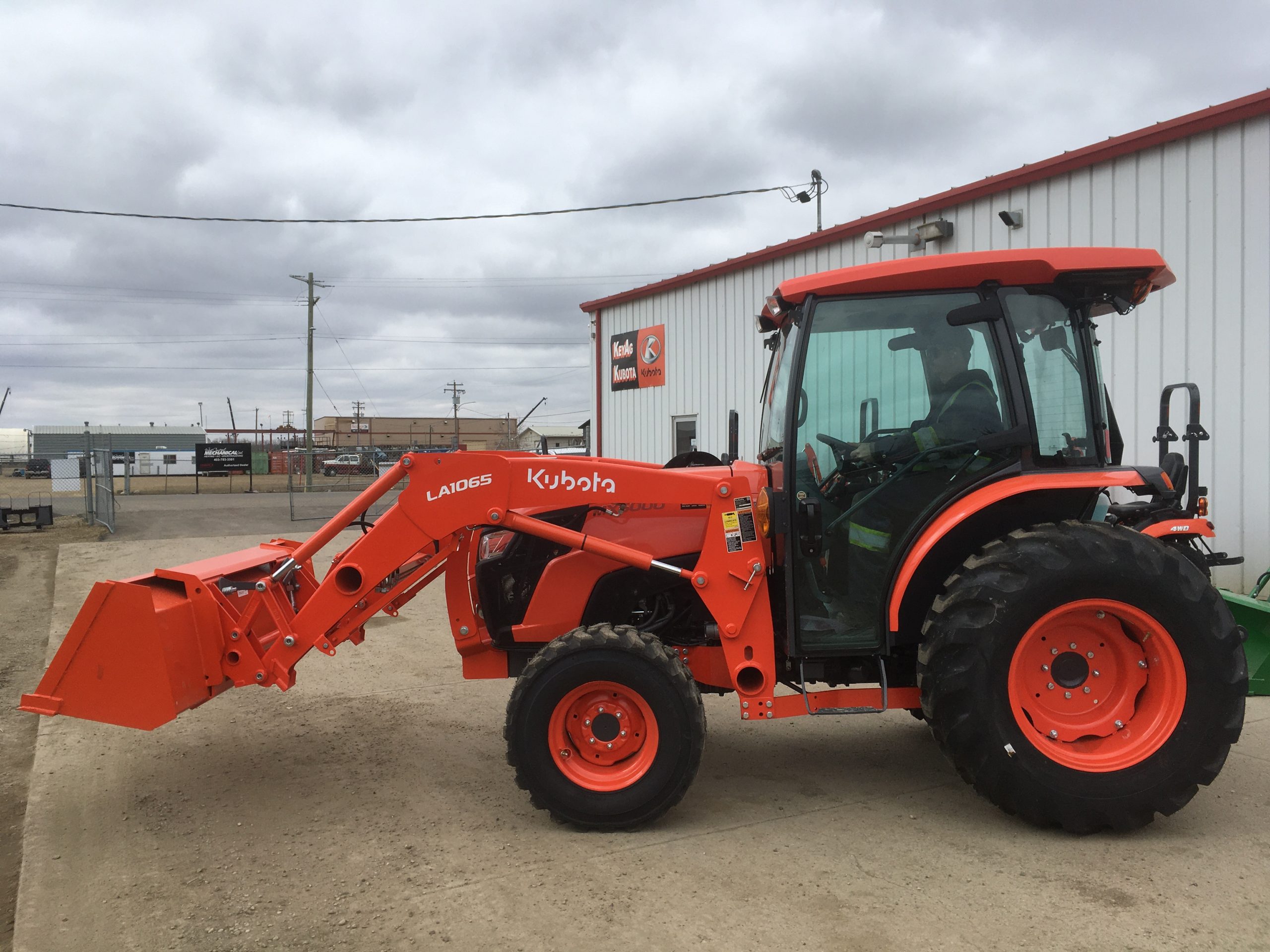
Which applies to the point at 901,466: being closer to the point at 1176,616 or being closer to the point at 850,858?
the point at 1176,616

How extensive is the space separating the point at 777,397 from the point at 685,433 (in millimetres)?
9594

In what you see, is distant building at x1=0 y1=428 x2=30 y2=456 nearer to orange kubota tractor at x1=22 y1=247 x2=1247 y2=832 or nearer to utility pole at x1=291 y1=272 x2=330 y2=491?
utility pole at x1=291 y1=272 x2=330 y2=491

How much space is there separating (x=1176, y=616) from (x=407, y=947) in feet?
10.3

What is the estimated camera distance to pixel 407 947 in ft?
9.58

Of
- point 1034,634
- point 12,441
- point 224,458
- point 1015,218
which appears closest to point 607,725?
point 1034,634

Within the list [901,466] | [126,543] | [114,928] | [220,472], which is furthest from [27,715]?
[220,472]

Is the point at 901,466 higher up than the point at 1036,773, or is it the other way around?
the point at 901,466

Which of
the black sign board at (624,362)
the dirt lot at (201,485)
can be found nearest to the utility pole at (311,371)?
the dirt lot at (201,485)

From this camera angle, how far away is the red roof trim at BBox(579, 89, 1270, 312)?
730 cm

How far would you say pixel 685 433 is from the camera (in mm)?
13953

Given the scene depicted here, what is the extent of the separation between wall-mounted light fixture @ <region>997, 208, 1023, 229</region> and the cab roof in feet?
17.3

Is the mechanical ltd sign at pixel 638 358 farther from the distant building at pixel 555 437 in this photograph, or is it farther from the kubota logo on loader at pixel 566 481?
the distant building at pixel 555 437

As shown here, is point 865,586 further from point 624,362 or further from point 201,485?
point 201,485

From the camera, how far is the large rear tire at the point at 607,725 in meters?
3.76
